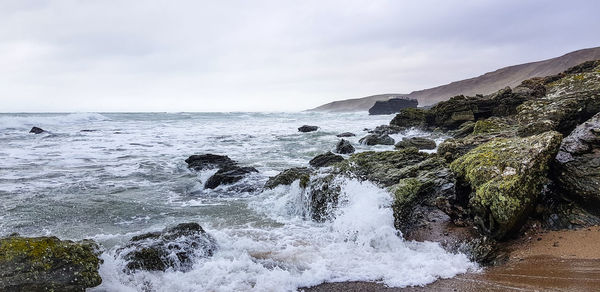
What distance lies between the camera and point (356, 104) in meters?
140

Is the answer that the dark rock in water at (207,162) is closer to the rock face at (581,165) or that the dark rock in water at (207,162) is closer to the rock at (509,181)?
the rock at (509,181)

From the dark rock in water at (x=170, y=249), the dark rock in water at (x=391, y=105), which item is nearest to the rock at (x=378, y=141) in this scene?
the dark rock in water at (x=170, y=249)

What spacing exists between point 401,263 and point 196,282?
258cm

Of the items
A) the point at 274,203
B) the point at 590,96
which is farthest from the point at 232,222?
the point at 590,96

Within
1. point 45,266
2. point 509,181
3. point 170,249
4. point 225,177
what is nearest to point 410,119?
point 225,177

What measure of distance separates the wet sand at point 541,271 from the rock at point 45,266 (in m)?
2.48

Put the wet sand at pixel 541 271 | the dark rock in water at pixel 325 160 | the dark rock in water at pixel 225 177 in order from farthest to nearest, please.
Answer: the dark rock in water at pixel 325 160, the dark rock in water at pixel 225 177, the wet sand at pixel 541 271

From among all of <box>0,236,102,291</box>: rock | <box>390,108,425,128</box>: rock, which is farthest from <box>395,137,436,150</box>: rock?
<box>0,236,102,291</box>: rock

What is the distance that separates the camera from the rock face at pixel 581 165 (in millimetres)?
4469

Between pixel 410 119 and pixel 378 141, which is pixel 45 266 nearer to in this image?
pixel 378 141

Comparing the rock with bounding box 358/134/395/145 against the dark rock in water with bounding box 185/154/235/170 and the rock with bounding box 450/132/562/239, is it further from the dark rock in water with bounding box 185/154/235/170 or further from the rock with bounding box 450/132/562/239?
the rock with bounding box 450/132/562/239

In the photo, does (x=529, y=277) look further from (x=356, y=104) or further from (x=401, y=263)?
(x=356, y=104)

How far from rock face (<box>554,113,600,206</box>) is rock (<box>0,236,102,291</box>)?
20.0ft

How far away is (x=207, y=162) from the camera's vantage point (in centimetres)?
1298
